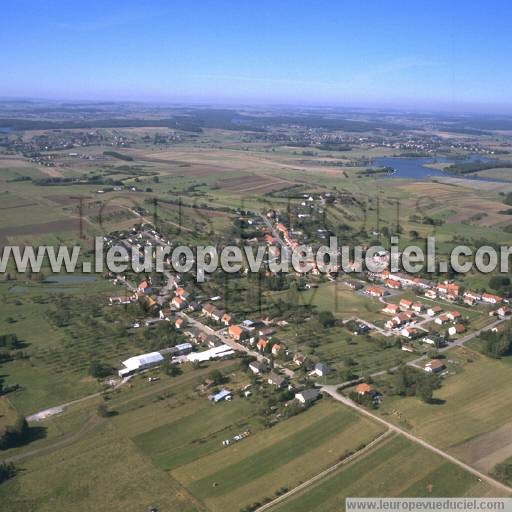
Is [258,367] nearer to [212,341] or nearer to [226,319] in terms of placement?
[212,341]

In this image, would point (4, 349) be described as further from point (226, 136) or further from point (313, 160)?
point (226, 136)

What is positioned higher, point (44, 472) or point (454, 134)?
point (454, 134)

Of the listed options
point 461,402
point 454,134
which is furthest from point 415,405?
point 454,134

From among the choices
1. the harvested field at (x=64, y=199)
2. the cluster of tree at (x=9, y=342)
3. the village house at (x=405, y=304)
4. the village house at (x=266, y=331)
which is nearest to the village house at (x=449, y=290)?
the village house at (x=405, y=304)

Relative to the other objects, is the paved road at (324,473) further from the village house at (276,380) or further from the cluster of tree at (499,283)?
the cluster of tree at (499,283)

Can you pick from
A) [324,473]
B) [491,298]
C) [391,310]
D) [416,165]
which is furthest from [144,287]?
[416,165]

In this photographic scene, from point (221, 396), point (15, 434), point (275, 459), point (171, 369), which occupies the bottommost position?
point (275, 459)

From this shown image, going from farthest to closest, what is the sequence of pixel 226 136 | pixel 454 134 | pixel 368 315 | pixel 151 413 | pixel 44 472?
pixel 454 134 < pixel 226 136 < pixel 368 315 < pixel 151 413 < pixel 44 472
